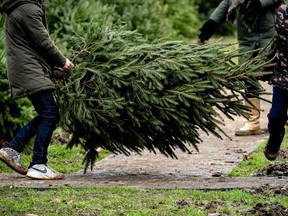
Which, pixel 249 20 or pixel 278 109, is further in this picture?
pixel 249 20

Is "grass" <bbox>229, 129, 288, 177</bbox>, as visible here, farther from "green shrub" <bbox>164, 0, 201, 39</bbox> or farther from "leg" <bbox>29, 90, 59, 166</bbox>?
"green shrub" <bbox>164, 0, 201, 39</bbox>

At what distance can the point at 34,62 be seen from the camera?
8.08 m

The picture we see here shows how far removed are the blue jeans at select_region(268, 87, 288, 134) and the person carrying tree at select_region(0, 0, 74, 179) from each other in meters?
1.83

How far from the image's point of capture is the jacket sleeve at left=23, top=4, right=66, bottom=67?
7992 millimetres

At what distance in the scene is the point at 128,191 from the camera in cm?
742

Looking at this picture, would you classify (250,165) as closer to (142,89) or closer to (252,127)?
(142,89)

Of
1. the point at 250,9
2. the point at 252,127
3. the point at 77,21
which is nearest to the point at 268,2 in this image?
the point at 250,9

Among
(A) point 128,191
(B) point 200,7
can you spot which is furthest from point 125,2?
(B) point 200,7

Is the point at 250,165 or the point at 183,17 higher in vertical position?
the point at 250,165

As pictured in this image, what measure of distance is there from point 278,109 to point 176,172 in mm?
1333

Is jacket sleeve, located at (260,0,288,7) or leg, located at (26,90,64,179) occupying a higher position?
jacket sleeve, located at (260,0,288,7)

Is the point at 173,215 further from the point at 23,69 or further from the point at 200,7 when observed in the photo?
the point at 200,7

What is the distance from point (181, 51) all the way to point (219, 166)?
1459 mm

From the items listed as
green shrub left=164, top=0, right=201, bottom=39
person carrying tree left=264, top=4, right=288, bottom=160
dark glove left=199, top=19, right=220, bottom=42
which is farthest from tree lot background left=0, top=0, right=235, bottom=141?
green shrub left=164, top=0, right=201, bottom=39
